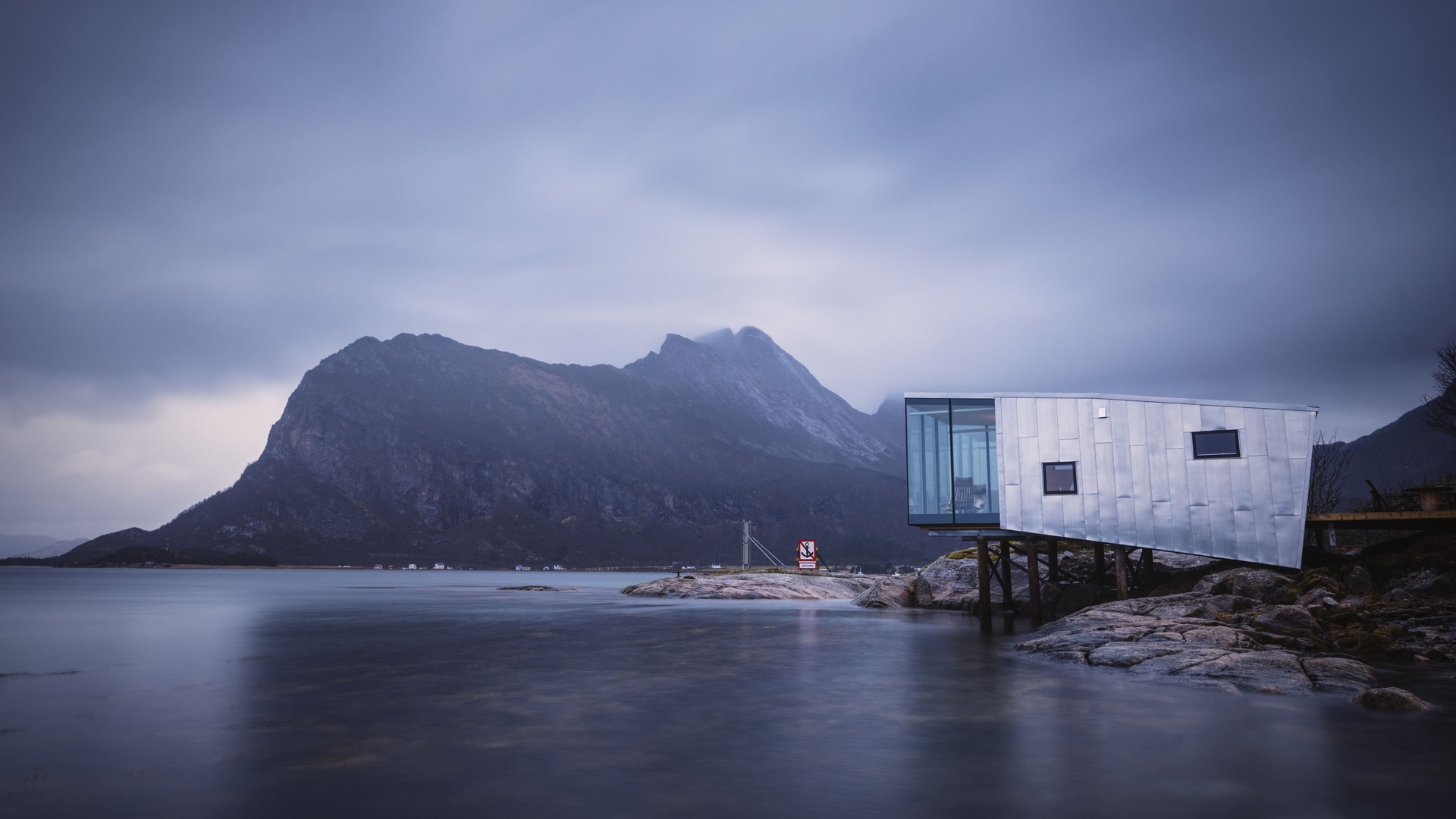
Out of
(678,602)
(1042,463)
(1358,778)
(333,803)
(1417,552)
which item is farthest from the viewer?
(678,602)

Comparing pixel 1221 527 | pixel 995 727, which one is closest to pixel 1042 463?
pixel 1221 527

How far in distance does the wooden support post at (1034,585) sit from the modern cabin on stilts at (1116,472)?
141mm

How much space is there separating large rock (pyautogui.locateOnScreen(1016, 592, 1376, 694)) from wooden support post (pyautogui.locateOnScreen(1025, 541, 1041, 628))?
7.41 metres

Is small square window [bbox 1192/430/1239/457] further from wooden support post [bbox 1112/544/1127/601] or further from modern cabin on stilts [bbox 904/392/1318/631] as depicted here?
wooden support post [bbox 1112/544/1127/601]

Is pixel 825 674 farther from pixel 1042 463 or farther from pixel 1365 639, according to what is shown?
pixel 1042 463

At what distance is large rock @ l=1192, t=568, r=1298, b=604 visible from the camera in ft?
80.6

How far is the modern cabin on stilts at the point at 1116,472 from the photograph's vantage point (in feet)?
86.9

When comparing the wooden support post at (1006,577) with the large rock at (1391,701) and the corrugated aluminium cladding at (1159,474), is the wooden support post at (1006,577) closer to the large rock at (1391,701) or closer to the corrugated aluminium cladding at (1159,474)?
the corrugated aluminium cladding at (1159,474)

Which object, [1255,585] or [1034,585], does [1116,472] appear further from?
[1034,585]

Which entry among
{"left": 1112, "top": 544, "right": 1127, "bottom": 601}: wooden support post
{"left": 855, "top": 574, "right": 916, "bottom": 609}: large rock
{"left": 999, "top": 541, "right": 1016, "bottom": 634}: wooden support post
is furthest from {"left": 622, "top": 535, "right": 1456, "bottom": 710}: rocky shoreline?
{"left": 855, "top": 574, "right": 916, "bottom": 609}: large rock

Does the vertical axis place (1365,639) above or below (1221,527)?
below

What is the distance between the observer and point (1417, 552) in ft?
87.9

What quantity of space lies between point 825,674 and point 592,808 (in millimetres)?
11581

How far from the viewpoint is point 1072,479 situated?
29.3 metres
